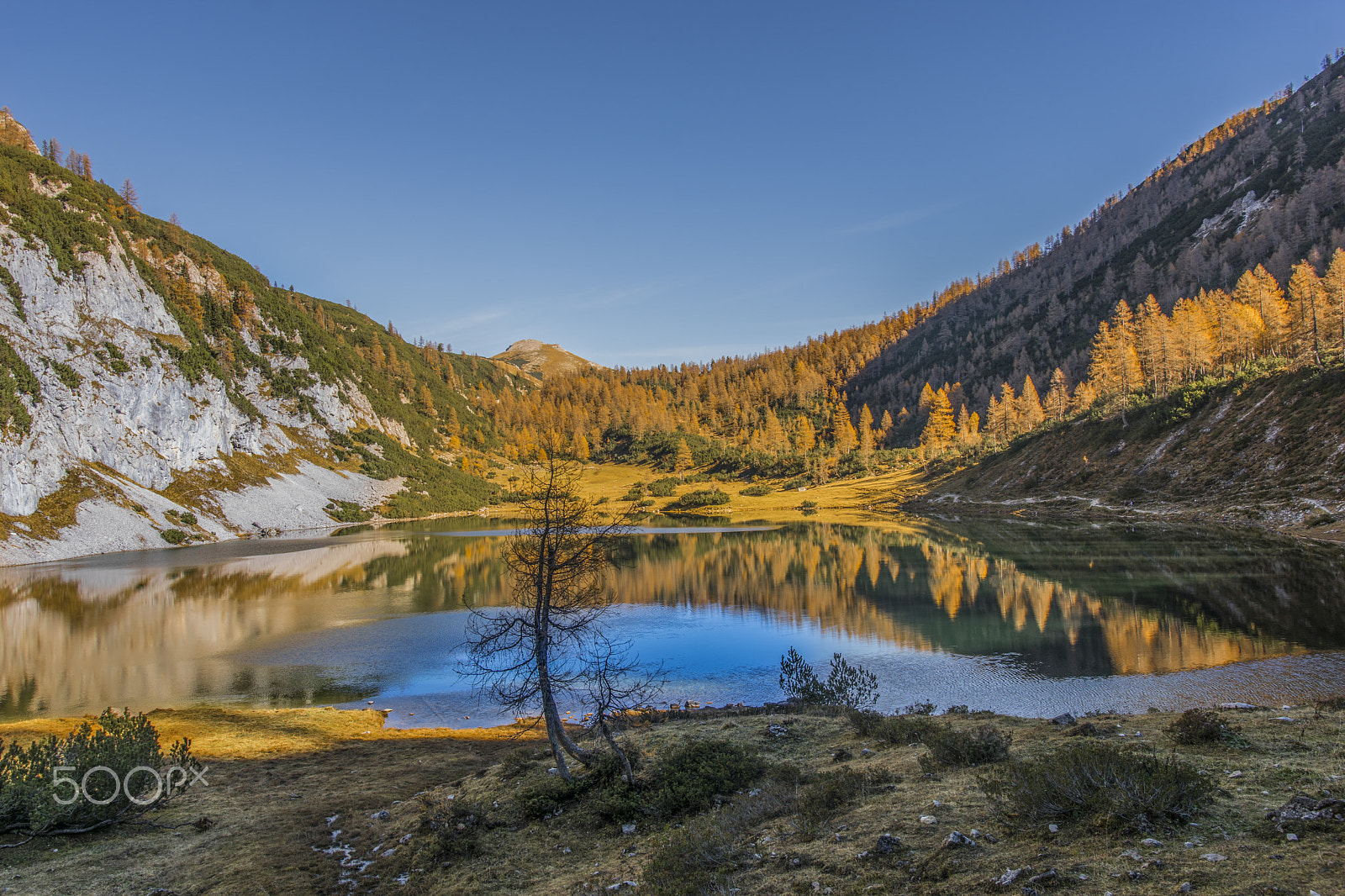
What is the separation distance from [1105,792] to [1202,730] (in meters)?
5.47

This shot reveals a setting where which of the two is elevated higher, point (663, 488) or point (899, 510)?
point (663, 488)

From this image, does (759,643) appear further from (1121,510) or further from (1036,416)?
(1036,416)

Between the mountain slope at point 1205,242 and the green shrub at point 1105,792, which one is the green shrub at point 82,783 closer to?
the green shrub at point 1105,792

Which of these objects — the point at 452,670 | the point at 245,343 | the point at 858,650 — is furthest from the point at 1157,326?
the point at 245,343

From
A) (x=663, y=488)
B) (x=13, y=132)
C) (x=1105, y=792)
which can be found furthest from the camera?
(x=13, y=132)

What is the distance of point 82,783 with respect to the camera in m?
11.7

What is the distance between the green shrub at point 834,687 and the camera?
2044cm

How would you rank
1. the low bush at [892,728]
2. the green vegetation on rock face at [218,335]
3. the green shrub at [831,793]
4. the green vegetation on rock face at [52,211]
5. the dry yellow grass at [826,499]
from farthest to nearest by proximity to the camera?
the dry yellow grass at [826,499]
the green vegetation on rock face at [218,335]
the green vegetation on rock face at [52,211]
the low bush at [892,728]
the green shrub at [831,793]

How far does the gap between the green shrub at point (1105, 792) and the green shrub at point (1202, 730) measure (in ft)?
11.2

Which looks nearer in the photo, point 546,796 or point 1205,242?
point 546,796

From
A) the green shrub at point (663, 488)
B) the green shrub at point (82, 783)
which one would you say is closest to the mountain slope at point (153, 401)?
the green shrub at point (663, 488)

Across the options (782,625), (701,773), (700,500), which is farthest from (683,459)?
(701,773)

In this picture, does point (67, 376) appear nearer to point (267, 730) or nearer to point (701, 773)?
point (267, 730)

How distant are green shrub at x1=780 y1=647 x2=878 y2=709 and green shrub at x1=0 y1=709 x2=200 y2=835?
1705cm
